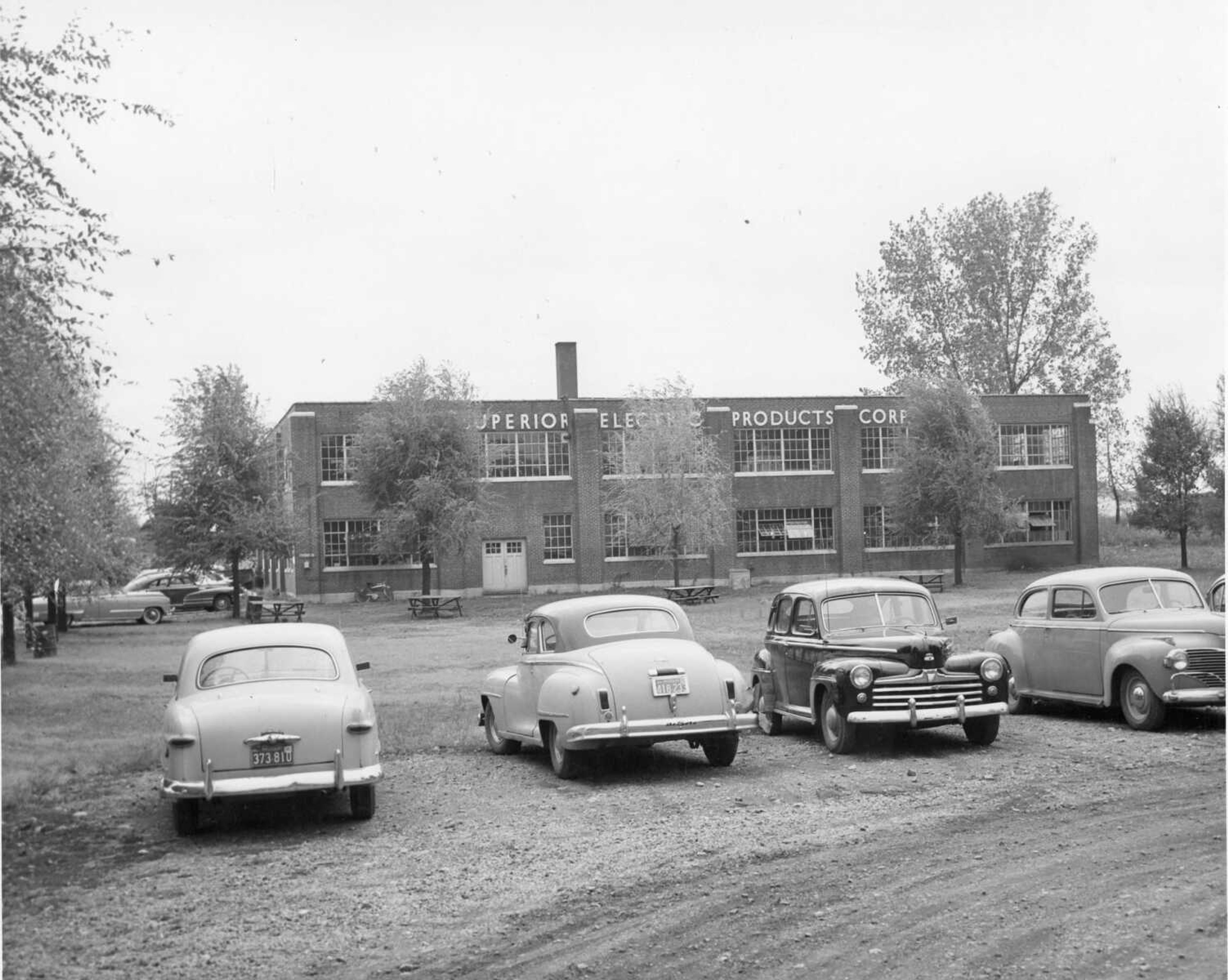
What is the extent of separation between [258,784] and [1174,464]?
114 feet

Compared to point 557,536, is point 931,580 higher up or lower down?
lower down

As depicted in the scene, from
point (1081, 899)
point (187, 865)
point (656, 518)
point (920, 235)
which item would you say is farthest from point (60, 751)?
point (920, 235)

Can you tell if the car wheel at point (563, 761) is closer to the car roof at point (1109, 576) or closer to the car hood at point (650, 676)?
the car hood at point (650, 676)

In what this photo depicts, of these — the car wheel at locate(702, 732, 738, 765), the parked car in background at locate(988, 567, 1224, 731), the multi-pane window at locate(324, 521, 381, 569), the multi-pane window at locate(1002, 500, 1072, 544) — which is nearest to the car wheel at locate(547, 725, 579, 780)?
the car wheel at locate(702, 732, 738, 765)

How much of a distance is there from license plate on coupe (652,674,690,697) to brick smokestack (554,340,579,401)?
143 feet

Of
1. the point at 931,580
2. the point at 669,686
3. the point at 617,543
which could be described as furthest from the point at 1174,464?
the point at 669,686

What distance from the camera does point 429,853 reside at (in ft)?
29.7

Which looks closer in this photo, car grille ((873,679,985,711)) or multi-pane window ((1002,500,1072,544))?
car grille ((873,679,985,711))

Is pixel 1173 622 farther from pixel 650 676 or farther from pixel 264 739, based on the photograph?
pixel 264 739

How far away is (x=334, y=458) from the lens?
51.3 metres

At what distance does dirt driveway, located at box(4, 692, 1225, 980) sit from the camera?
21.0 ft

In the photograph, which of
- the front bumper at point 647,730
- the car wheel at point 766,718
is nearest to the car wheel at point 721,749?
the front bumper at point 647,730

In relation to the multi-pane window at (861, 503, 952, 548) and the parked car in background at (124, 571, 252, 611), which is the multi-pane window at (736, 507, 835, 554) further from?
the parked car in background at (124, 571, 252, 611)

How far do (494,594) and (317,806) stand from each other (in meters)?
40.6
